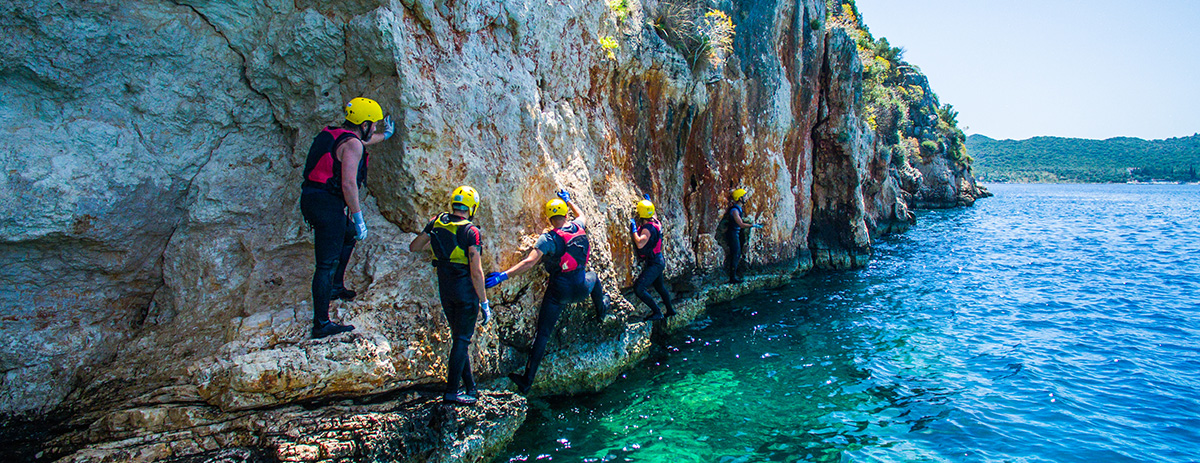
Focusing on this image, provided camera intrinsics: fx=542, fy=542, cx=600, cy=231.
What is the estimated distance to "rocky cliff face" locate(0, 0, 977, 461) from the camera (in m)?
5.36

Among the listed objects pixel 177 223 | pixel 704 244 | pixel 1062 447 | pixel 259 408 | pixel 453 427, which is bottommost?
pixel 1062 447

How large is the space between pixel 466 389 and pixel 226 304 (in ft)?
9.57

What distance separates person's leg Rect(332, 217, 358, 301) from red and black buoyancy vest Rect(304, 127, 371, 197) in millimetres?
554

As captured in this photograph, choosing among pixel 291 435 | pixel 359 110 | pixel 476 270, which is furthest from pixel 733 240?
pixel 291 435

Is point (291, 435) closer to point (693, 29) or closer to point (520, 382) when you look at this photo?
point (520, 382)

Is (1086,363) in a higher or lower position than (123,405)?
lower

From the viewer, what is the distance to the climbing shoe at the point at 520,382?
7430mm

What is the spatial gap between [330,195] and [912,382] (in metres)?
9.10

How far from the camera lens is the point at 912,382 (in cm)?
895

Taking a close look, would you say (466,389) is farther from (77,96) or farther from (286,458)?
(77,96)

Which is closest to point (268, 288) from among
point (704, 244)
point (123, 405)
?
point (123, 405)

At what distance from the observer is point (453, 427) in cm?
621

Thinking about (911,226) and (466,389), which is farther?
(911,226)

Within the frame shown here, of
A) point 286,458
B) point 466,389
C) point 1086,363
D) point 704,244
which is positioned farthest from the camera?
point 704,244
